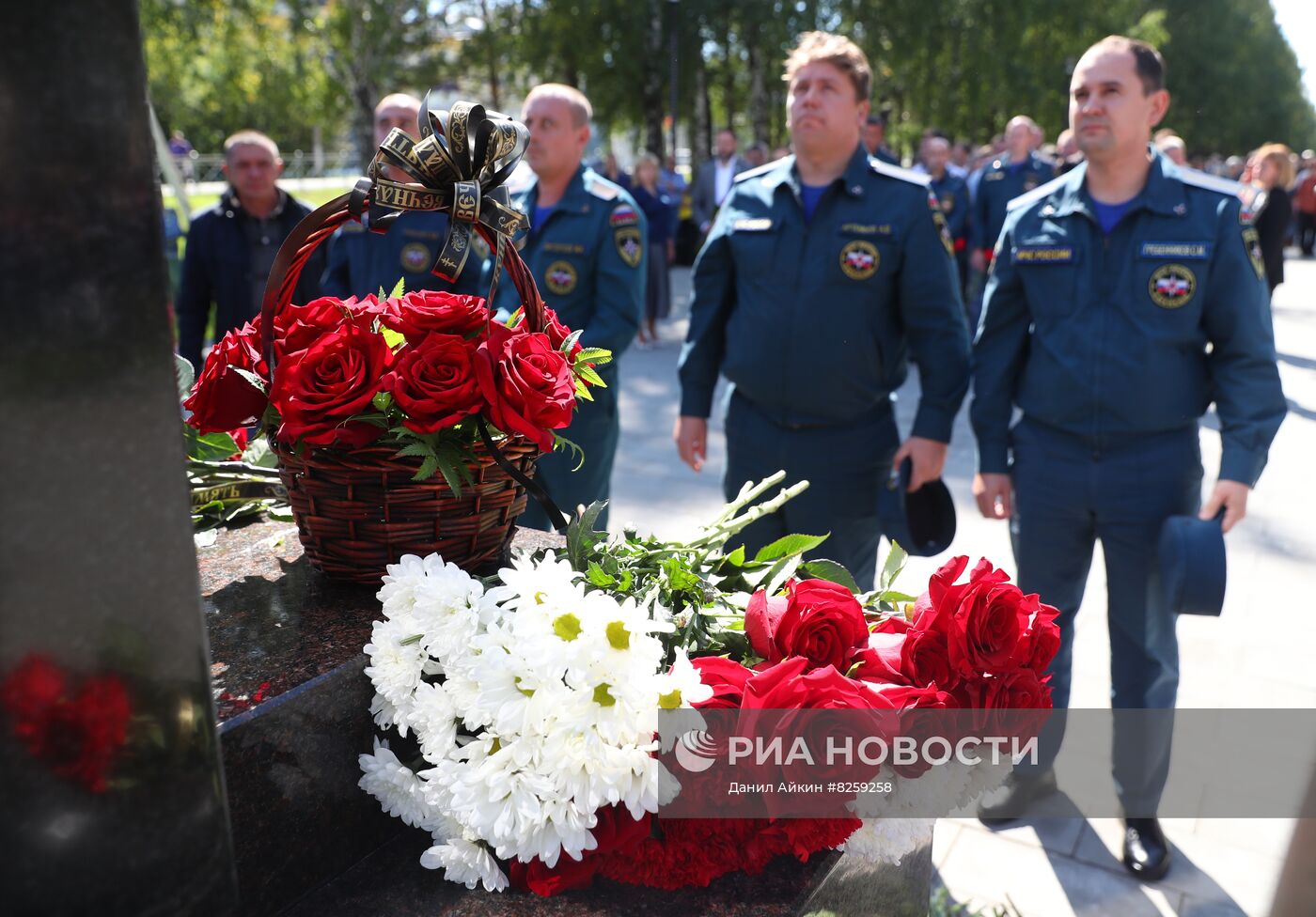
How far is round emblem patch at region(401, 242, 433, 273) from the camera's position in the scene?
14.7ft

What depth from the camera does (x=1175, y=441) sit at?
3.03m

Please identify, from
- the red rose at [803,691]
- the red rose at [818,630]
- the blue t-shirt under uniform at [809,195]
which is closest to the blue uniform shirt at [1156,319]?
the blue t-shirt under uniform at [809,195]

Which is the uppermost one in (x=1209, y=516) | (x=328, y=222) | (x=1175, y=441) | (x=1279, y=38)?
(x=1279, y=38)

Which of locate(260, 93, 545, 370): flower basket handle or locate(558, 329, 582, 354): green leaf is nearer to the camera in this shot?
locate(260, 93, 545, 370): flower basket handle

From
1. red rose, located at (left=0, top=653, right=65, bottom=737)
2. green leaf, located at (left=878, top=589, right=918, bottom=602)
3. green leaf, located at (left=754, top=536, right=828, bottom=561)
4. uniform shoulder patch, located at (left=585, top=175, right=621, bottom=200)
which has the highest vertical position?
uniform shoulder patch, located at (left=585, top=175, right=621, bottom=200)

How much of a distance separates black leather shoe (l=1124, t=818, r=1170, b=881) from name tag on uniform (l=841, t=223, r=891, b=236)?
1850 millimetres

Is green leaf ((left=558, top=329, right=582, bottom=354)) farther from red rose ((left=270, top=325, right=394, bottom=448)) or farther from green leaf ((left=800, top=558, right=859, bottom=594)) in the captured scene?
green leaf ((left=800, top=558, right=859, bottom=594))

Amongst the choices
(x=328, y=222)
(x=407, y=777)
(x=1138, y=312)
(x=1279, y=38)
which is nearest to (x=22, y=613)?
(x=407, y=777)

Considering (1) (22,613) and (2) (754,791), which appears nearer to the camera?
(1) (22,613)

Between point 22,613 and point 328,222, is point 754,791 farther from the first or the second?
point 328,222

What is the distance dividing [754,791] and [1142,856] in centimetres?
217

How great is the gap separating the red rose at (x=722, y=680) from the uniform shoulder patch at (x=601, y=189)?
3.15m

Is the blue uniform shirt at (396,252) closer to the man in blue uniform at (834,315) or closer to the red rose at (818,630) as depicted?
the man in blue uniform at (834,315)

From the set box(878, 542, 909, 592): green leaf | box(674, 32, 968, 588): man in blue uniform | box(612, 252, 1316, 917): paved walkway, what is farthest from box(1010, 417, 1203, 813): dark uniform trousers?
box(878, 542, 909, 592): green leaf
